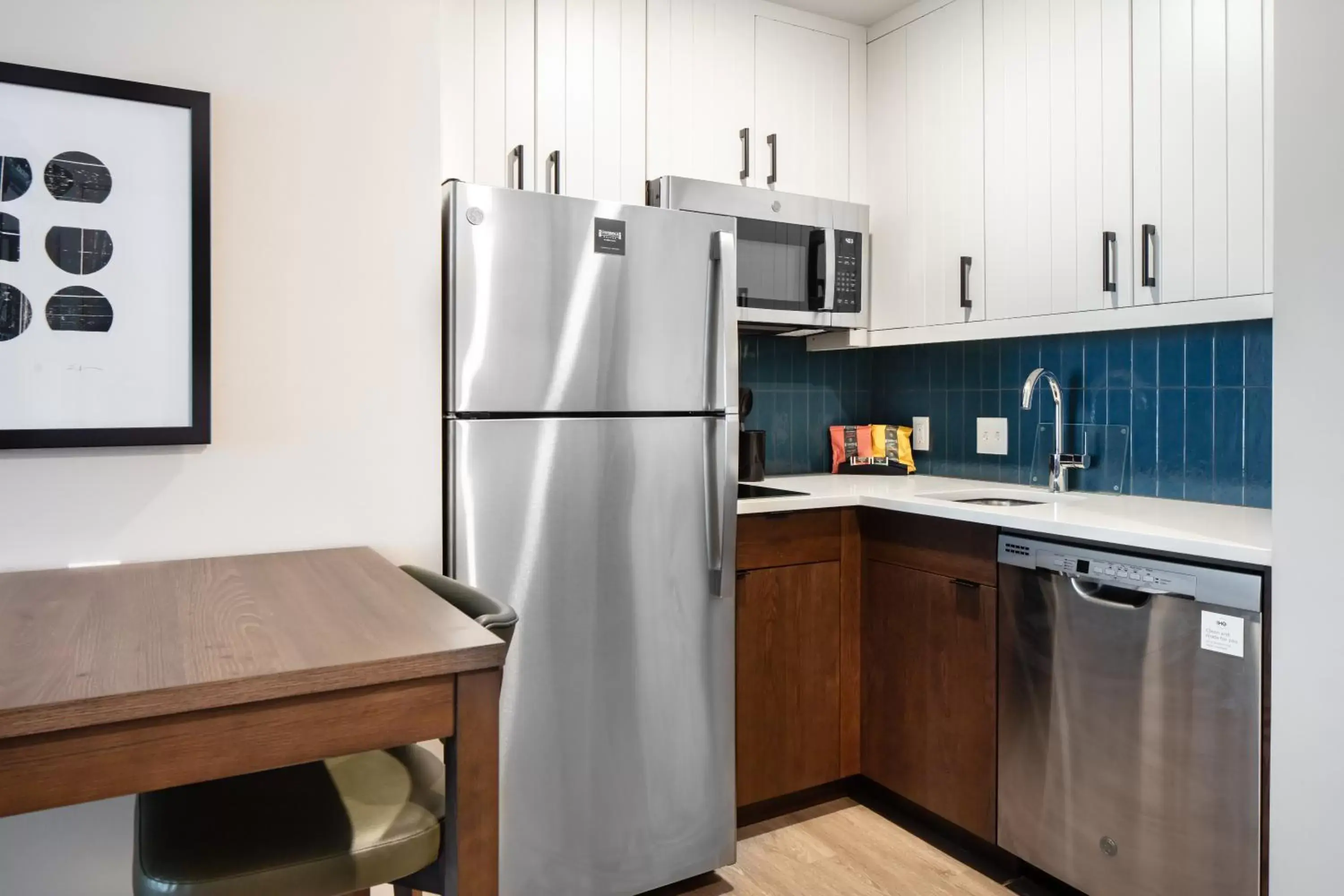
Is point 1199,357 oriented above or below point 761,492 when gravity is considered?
above

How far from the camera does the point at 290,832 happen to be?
1.15 metres

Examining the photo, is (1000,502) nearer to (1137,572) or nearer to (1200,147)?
(1137,572)

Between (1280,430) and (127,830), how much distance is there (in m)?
2.12

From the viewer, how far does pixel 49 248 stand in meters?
1.45

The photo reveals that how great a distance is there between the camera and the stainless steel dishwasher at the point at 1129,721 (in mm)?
1648

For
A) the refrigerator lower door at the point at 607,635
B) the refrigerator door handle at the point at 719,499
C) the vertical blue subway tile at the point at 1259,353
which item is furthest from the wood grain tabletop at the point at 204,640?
the vertical blue subway tile at the point at 1259,353

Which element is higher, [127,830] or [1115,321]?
[1115,321]

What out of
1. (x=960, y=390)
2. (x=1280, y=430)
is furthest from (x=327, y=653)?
(x=960, y=390)

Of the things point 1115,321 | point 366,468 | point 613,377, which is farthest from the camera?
point 1115,321

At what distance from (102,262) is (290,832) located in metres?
0.99

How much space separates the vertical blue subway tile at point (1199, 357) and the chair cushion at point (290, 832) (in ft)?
6.75

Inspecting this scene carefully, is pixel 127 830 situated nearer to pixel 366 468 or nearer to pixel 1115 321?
pixel 366 468

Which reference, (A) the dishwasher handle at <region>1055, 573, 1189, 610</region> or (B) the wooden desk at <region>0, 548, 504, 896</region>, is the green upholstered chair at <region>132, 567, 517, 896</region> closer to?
(B) the wooden desk at <region>0, 548, 504, 896</region>

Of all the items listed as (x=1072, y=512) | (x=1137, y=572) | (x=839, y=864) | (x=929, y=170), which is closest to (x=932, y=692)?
(x=839, y=864)
